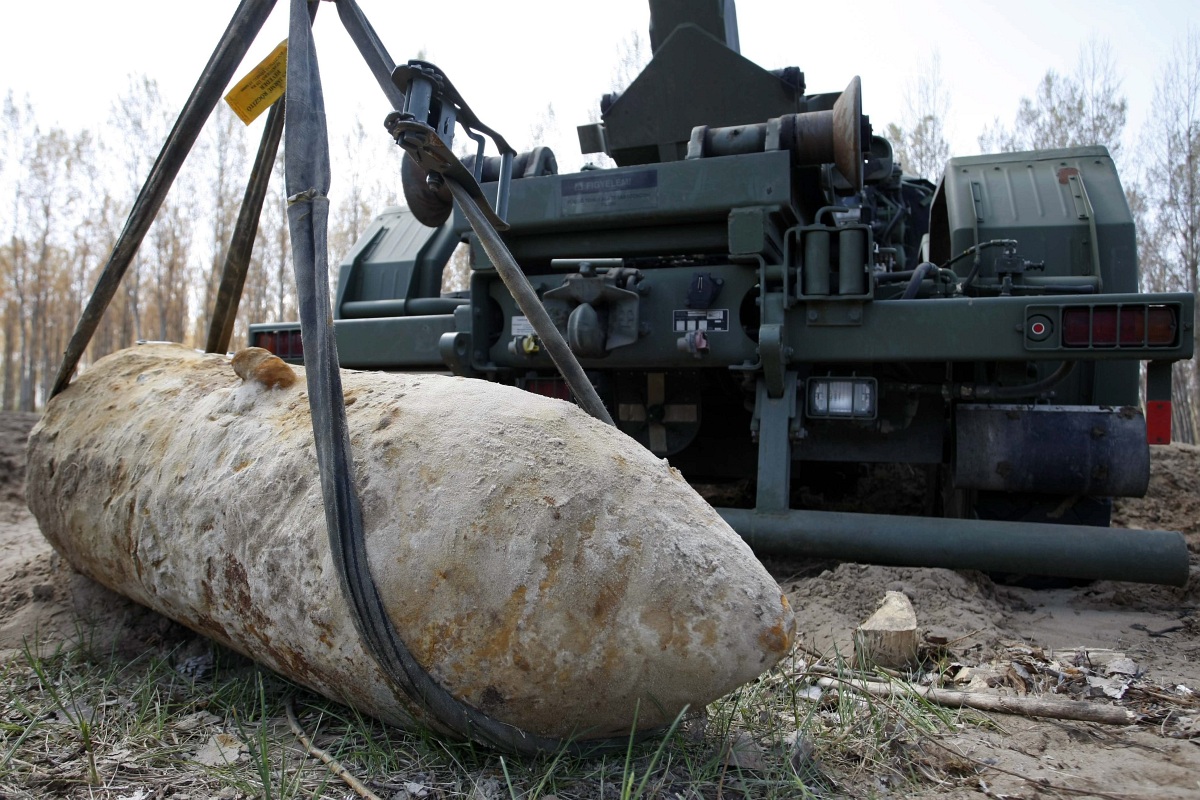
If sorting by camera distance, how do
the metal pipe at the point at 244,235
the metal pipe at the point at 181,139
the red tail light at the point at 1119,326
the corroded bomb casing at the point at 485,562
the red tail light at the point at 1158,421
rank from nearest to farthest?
the corroded bomb casing at the point at 485,562, the metal pipe at the point at 181,139, the metal pipe at the point at 244,235, the red tail light at the point at 1119,326, the red tail light at the point at 1158,421

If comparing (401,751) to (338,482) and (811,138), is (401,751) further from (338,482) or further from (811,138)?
(811,138)

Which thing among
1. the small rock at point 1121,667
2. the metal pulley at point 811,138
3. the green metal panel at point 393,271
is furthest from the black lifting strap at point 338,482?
the green metal panel at point 393,271

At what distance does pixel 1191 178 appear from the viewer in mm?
15758

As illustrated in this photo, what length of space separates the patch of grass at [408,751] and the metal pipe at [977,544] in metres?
1.04

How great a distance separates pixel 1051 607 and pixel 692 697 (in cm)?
236

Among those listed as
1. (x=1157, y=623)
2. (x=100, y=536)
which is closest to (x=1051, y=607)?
(x=1157, y=623)

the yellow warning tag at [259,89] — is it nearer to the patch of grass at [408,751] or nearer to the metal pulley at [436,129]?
the metal pulley at [436,129]

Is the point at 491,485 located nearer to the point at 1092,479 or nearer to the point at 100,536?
the point at 100,536

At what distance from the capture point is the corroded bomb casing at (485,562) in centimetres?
149

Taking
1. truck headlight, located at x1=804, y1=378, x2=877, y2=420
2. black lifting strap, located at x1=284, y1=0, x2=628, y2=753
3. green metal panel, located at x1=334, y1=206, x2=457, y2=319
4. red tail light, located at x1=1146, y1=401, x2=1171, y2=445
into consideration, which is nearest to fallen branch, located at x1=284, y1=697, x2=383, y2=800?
black lifting strap, located at x1=284, y1=0, x2=628, y2=753

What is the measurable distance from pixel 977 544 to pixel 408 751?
7.23 ft

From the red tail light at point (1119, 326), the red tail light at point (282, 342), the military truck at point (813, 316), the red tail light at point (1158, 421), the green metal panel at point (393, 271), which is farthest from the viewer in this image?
the green metal panel at point (393, 271)

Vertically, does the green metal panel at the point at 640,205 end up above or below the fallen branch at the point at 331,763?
above

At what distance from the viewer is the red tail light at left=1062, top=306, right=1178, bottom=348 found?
9.92 ft
